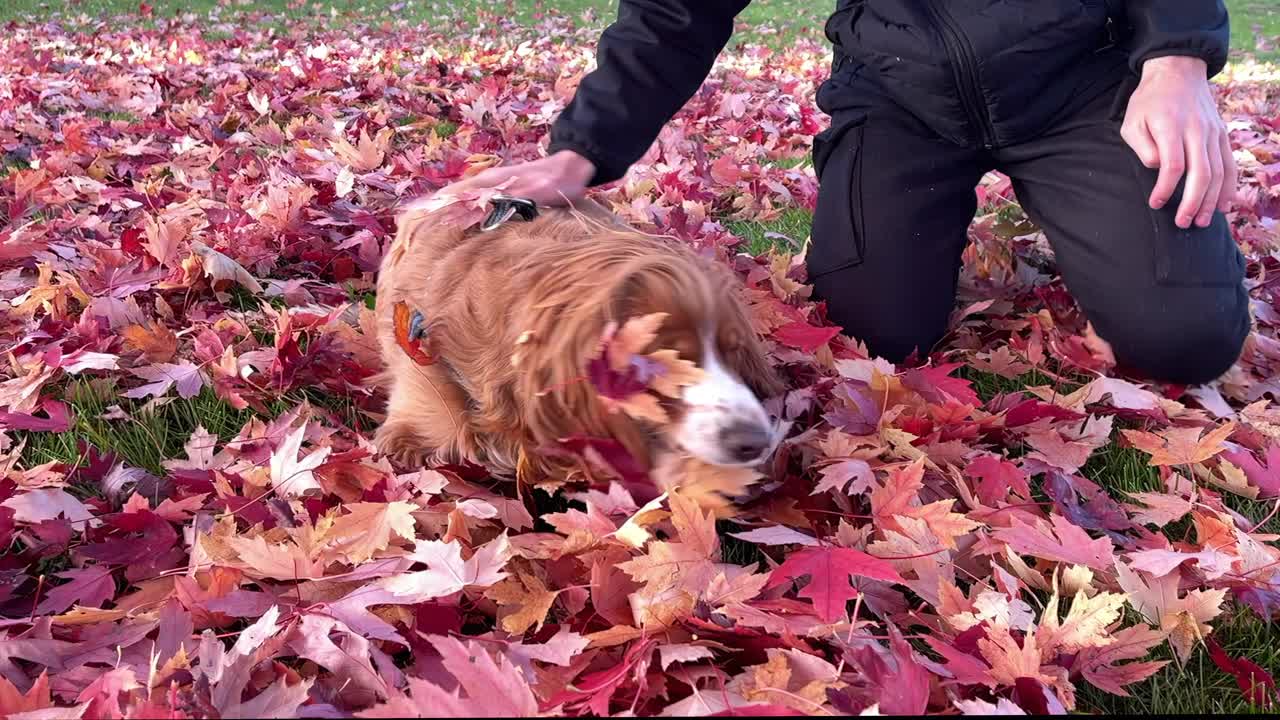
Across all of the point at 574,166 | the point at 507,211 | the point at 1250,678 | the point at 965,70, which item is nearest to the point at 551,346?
the point at 507,211

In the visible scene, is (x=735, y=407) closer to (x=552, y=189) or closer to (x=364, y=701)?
(x=364, y=701)

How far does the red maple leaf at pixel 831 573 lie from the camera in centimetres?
172

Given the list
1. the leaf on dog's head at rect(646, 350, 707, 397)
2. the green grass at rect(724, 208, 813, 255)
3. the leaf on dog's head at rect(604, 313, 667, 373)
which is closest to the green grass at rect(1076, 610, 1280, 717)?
the leaf on dog's head at rect(646, 350, 707, 397)

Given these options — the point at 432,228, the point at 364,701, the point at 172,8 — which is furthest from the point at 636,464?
the point at 172,8

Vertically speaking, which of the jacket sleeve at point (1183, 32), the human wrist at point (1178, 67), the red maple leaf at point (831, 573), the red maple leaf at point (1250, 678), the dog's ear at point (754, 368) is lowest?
the red maple leaf at point (1250, 678)

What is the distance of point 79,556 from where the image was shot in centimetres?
200

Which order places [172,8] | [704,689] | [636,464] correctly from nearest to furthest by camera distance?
[704,689] < [636,464] < [172,8]

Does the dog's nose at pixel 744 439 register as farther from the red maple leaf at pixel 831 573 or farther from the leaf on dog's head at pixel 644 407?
the red maple leaf at pixel 831 573

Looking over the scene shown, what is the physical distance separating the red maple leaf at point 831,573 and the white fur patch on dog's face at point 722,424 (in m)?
0.26

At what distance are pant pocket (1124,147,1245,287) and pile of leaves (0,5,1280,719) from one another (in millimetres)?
361

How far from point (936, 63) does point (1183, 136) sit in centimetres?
92

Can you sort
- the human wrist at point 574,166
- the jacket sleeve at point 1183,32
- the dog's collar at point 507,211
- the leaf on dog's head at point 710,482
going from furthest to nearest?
the human wrist at point 574,166
the jacket sleeve at point 1183,32
the dog's collar at point 507,211
the leaf on dog's head at point 710,482

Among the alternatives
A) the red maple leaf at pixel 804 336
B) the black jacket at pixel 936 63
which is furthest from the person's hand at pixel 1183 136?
the red maple leaf at pixel 804 336

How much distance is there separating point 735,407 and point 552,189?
1.35 m
